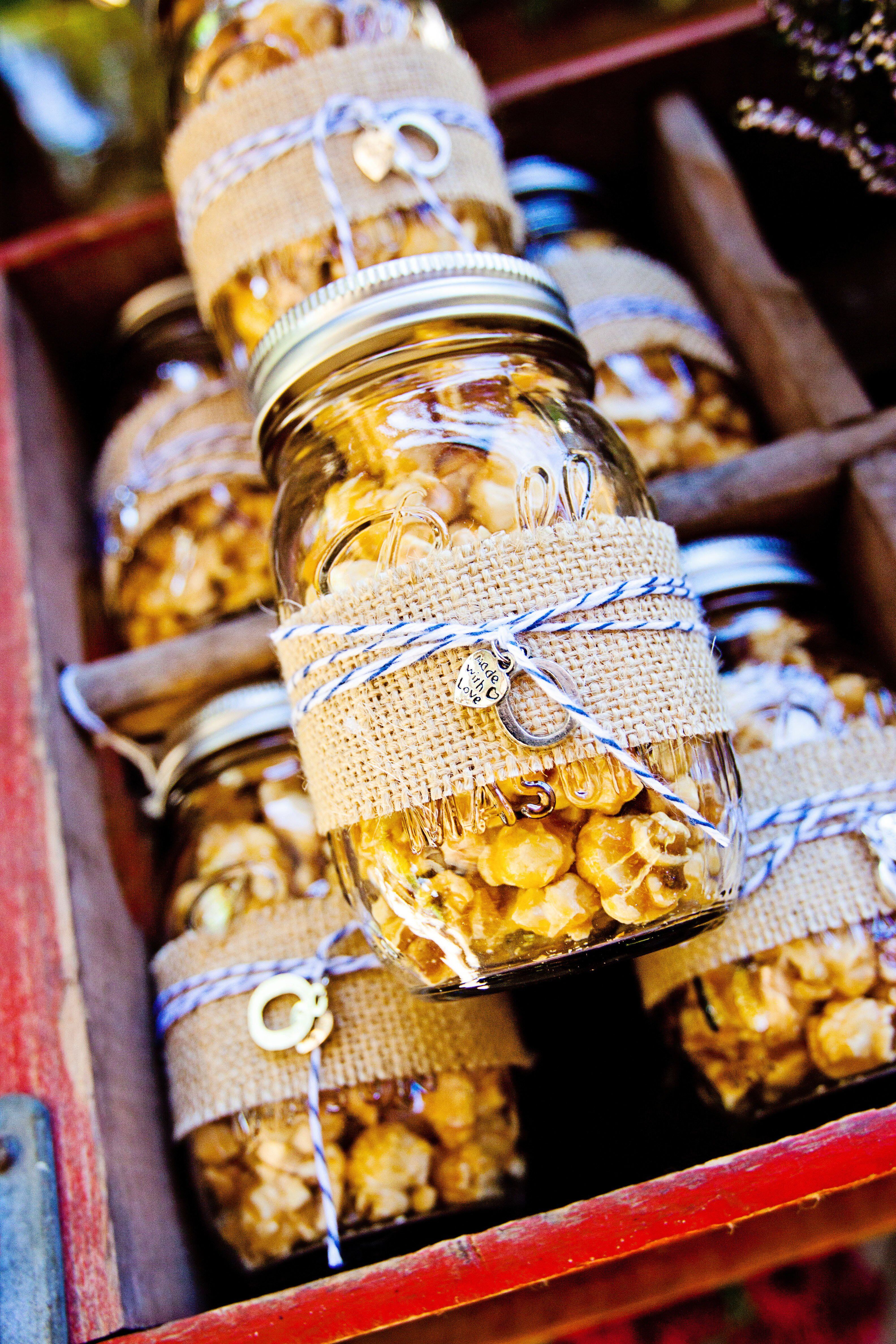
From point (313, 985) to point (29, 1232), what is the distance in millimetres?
216

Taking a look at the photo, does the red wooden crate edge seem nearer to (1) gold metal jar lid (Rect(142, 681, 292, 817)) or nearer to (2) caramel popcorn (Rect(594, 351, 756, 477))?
(1) gold metal jar lid (Rect(142, 681, 292, 817))

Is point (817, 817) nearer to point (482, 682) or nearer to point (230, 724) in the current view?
point (482, 682)

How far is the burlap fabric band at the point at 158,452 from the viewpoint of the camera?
793 millimetres

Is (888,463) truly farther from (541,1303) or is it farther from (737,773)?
(541,1303)

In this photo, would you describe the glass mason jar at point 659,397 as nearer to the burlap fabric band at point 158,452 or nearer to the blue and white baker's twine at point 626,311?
the blue and white baker's twine at point 626,311

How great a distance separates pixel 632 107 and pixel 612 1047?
34.9 inches

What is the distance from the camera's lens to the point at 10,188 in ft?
4.33

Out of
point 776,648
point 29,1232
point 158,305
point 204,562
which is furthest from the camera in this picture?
point 158,305

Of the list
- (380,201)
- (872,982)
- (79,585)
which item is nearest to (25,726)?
(79,585)

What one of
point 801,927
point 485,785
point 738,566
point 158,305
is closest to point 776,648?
point 738,566

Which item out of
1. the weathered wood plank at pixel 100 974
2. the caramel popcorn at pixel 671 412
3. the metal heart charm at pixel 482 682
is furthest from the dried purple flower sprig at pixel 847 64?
the weathered wood plank at pixel 100 974

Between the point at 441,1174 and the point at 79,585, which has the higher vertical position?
the point at 79,585

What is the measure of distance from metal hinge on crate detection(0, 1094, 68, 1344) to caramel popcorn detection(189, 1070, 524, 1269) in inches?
4.1

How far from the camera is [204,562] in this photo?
2.56 feet
